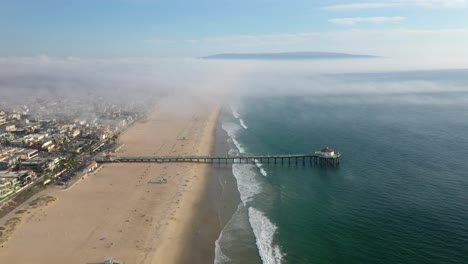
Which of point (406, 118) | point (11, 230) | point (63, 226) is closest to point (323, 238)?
point (63, 226)

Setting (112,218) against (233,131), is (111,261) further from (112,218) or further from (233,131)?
(233,131)

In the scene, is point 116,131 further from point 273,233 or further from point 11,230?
point 273,233

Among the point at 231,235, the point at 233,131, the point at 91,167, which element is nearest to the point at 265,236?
the point at 231,235

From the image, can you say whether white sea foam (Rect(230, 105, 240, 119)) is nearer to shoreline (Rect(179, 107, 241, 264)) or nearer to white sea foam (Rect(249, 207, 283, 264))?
shoreline (Rect(179, 107, 241, 264))

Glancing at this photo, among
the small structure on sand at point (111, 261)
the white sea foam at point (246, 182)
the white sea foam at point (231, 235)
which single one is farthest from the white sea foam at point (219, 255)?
the white sea foam at point (246, 182)

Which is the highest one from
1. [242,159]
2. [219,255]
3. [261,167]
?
[242,159]
